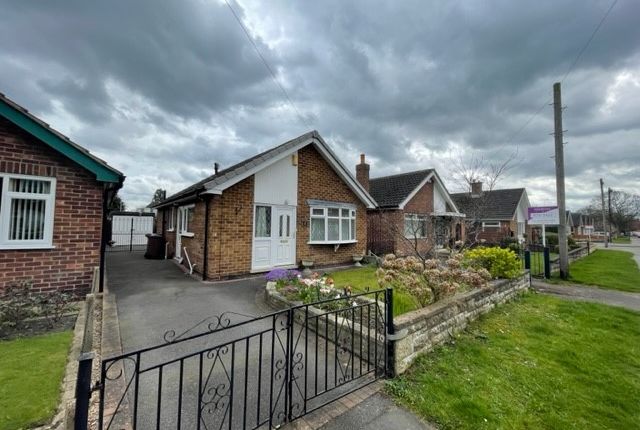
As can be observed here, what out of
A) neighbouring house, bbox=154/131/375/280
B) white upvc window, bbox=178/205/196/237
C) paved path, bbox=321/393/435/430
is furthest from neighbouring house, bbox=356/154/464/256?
paved path, bbox=321/393/435/430

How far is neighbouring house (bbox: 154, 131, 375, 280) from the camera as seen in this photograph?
884 cm

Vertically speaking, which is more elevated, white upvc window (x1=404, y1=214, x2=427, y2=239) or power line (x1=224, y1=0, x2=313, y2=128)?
power line (x1=224, y1=0, x2=313, y2=128)

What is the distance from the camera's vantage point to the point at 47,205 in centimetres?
611

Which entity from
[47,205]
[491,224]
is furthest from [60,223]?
[491,224]

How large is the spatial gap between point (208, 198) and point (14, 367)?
5.87 metres

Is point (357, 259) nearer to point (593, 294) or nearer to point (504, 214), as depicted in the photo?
point (593, 294)

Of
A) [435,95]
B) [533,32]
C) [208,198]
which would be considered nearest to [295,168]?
[208,198]

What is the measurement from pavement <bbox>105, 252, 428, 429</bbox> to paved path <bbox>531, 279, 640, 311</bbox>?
27.6 feet

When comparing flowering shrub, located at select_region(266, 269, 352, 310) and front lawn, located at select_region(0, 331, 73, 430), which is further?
flowering shrub, located at select_region(266, 269, 352, 310)

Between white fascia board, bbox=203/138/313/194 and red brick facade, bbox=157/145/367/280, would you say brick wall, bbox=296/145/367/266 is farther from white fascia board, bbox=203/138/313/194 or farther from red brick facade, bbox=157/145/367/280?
white fascia board, bbox=203/138/313/194

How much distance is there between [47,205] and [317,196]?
311 inches

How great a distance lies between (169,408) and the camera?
2881 millimetres

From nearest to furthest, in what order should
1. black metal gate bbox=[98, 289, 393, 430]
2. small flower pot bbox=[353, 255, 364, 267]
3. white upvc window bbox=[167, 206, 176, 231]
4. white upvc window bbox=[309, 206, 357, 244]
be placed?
1. black metal gate bbox=[98, 289, 393, 430]
2. white upvc window bbox=[309, 206, 357, 244]
3. small flower pot bbox=[353, 255, 364, 267]
4. white upvc window bbox=[167, 206, 176, 231]

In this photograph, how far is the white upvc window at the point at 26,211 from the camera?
574 cm
